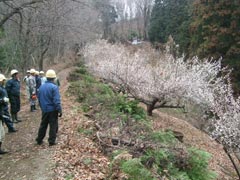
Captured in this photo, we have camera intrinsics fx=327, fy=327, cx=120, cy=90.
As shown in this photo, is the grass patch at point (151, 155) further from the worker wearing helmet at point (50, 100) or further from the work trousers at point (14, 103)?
the work trousers at point (14, 103)

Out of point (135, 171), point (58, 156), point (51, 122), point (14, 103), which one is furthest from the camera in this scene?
point (14, 103)

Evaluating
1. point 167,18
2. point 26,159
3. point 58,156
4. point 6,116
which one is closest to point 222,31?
point 6,116

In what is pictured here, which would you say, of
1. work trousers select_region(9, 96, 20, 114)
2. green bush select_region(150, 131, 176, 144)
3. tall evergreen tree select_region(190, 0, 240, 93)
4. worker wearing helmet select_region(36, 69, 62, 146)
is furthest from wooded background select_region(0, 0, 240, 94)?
green bush select_region(150, 131, 176, 144)

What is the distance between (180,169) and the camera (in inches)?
318

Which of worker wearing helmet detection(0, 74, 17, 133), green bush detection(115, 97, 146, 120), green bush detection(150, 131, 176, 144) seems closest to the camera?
worker wearing helmet detection(0, 74, 17, 133)

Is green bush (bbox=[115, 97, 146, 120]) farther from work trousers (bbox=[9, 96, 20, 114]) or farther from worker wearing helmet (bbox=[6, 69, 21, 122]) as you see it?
worker wearing helmet (bbox=[6, 69, 21, 122])

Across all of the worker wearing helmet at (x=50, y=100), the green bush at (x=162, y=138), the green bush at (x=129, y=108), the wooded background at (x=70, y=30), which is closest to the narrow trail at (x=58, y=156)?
the worker wearing helmet at (x=50, y=100)

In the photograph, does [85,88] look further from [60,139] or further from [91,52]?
[91,52]

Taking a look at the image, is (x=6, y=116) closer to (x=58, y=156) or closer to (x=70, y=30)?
(x=58, y=156)

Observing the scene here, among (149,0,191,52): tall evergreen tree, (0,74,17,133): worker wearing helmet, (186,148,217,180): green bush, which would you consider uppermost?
(149,0,191,52): tall evergreen tree

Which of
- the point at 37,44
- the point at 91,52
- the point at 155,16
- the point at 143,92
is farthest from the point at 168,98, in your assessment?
the point at 155,16

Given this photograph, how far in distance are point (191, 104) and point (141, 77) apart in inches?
117

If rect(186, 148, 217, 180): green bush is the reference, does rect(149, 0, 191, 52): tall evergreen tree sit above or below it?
above

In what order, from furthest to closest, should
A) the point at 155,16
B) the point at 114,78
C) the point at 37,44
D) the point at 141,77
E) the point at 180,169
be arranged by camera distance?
the point at 155,16 → the point at 37,44 → the point at 114,78 → the point at 141,77 → the point at 180,169
